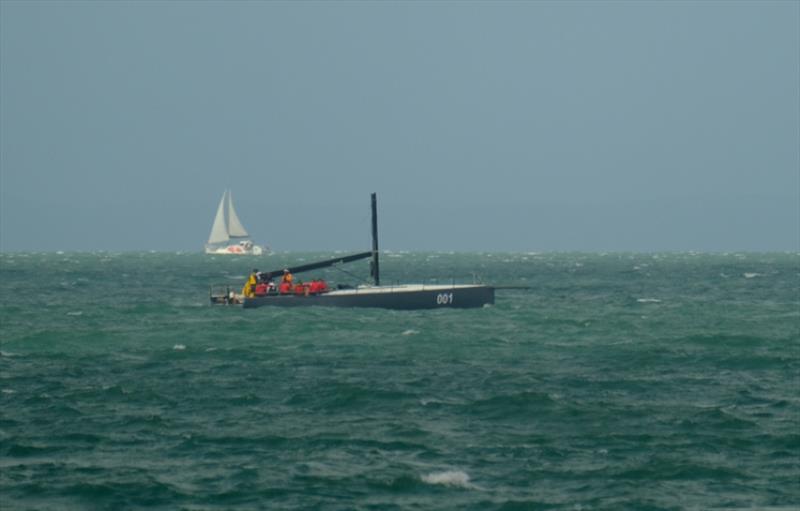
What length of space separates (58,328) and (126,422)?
3161 centimetres

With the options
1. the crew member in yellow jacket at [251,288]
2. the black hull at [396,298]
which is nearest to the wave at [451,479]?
the black hull at [396,298]

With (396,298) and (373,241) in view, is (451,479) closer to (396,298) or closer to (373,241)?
(396,298)

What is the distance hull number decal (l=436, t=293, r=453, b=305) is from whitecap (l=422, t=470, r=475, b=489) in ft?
152

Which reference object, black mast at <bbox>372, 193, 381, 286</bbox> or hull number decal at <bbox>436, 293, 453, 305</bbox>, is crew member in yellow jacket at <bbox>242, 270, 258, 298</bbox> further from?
hull number decal at <bbox>436, 293, 453, 305</bbox>

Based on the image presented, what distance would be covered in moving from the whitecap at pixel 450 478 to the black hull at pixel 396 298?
1797 inches

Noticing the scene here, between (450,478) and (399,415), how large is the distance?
7.76 meters

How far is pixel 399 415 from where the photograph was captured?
33.3 meters

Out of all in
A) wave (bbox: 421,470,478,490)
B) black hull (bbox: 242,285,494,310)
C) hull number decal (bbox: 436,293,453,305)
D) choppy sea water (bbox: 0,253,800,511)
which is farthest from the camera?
hull number decal (bbox: 436,293,453,305)

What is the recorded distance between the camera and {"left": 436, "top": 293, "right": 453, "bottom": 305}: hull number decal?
72.5 m

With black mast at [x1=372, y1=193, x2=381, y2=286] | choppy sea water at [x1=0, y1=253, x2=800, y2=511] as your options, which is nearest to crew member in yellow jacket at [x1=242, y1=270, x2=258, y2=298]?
black mast at [x1=372, y1=193, x2=381, y2=286]

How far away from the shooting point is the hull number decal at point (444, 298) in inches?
2854

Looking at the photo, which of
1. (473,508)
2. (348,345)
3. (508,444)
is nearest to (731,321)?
(348,345)

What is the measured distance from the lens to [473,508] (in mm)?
23422

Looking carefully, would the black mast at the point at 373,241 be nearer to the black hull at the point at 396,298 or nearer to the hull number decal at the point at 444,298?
the black hull at the point at 396,298
